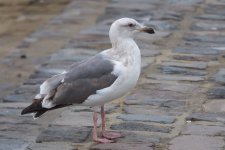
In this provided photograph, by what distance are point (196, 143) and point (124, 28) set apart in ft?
3.04

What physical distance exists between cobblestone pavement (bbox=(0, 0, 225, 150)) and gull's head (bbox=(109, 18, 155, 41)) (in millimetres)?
706

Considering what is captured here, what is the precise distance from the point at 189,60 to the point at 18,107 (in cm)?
181

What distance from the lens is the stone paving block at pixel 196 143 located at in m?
5.18

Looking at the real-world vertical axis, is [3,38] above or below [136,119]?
below

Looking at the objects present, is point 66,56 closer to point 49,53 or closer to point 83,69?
point 49,53

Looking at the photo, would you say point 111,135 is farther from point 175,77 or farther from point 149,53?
Result: point 149,53

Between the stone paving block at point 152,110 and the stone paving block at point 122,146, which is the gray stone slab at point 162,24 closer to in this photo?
the stone paving block at point 152,110

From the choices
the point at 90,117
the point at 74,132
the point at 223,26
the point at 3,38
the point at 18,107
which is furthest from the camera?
the point at 3,38

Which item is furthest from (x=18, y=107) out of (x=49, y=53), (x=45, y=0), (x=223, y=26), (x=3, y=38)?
(x=45, y=0)

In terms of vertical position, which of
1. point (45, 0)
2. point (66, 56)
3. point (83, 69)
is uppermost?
point (83, 69)

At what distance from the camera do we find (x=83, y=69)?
5.31m

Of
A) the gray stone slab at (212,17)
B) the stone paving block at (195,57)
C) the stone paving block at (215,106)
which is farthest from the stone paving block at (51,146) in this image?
the gray stone slab at (212,17)

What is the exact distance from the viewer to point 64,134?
219 inches

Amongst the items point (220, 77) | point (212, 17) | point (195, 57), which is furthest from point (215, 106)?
point (212, 17)
